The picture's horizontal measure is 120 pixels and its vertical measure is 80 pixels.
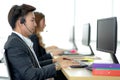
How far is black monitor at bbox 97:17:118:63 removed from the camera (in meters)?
2.12

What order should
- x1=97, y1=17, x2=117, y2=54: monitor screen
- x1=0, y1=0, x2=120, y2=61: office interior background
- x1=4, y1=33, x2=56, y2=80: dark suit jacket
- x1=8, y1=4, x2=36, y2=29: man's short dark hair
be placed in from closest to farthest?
x1=4, y1=33, x2=56, y2=80: dark suit jacket
x1=8, y1=4, x2=36, y2=29: man's short dark hair
x1=97, y1=17, x2=117, y2=54: monitor screen
x1=0, y1=0, x2=120, y2=61: office interior background

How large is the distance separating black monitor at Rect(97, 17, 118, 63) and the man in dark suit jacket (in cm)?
47

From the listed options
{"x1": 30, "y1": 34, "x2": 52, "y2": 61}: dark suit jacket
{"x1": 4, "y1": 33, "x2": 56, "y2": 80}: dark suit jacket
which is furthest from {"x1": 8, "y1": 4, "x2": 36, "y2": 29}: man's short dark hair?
{"x1": 30, "y1": 34, "x2": 52, "y2": 61}: dark suit jacket

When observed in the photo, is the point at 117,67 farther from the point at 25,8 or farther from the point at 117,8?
the point at 117,8

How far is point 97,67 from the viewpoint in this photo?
70.4 inches

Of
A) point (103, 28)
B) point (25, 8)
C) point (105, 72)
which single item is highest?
point (25, 8)

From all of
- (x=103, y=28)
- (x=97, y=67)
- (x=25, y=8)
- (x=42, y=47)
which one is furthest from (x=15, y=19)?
(x=42, y=47)

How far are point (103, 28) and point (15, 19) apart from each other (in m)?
0.90

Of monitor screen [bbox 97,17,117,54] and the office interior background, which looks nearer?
monitor screen [bbox 97,17,117,54]

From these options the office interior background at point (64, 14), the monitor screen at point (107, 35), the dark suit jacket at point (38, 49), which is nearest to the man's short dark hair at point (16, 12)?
the monitor screen at point (107, 35)

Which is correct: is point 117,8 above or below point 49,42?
above

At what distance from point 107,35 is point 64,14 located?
125 inches

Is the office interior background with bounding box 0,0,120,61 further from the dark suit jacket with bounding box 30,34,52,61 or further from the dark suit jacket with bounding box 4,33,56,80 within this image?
the dark suit jacket with bounding box 4,33,56,80

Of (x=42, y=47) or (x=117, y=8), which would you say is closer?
(x=42, y=47)
